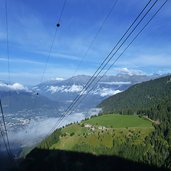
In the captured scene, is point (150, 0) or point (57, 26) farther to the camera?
point (57, 26)

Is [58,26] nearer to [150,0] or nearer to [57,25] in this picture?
[57,25]

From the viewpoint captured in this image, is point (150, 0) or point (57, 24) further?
point (57, 24)

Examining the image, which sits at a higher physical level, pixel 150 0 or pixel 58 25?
pixel 58 25

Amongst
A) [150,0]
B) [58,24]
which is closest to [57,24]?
[58,24]

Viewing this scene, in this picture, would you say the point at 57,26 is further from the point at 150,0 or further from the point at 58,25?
the point at 150,0

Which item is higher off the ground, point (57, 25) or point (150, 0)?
point (57, 25)

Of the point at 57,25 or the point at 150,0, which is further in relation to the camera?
the point at 57,25

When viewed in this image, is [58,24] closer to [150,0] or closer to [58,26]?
[58,26]

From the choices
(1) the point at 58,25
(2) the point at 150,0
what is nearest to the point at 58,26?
(1) the point at 58,25
